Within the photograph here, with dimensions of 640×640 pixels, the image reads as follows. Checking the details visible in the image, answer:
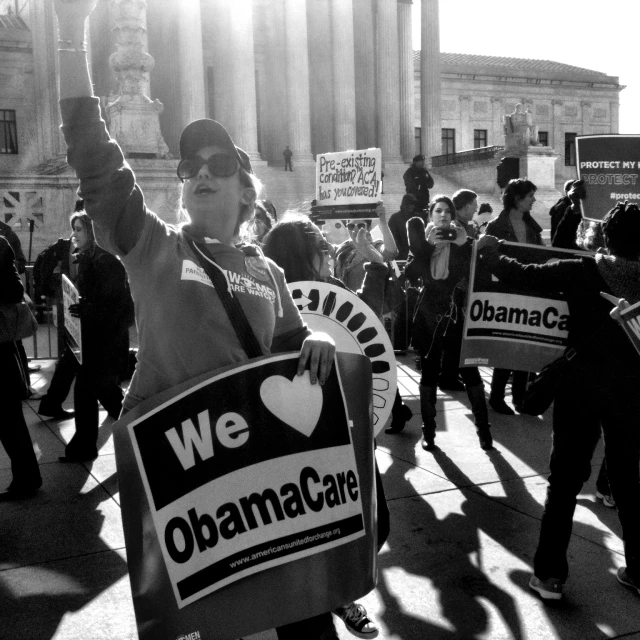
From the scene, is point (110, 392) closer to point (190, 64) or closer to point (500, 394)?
point (500, 394)

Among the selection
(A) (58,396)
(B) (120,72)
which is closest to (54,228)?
(B) (120,72)

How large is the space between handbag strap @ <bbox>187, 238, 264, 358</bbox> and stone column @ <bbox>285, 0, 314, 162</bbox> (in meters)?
34.4

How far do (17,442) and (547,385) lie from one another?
3051 millimetres

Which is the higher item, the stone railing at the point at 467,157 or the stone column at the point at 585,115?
the stone column at the point at 585,115

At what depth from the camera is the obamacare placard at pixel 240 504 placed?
223 cm

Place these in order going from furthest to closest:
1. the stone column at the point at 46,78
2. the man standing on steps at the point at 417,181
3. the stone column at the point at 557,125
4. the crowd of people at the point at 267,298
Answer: the stone column at the point at 557,125 → the stone column at the point at 46,78 → the man standing on steps at the point at 417,181 → the crowd of people at the point at 267,298

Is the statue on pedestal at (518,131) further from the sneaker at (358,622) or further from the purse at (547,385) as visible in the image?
the sneaker at (358,622)

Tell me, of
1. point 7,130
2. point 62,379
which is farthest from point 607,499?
point 7,130

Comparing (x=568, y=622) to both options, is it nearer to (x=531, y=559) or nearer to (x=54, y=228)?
(x=531, y=559)

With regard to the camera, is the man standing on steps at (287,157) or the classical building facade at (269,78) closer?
the classical building facade at (269,78)

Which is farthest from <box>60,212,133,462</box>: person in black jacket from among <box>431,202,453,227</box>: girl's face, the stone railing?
the stone railing

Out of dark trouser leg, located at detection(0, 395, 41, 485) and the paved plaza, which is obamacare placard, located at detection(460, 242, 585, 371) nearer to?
the paved plaza

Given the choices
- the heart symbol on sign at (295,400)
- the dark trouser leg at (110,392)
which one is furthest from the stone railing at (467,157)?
the heart symbol on sign at (295,400)

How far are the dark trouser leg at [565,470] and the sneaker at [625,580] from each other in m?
0.28
